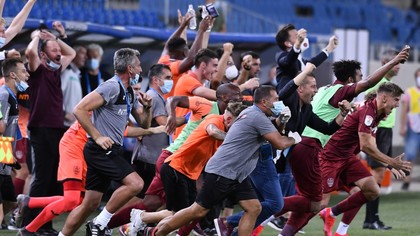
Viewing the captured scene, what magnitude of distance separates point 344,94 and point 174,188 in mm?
2186

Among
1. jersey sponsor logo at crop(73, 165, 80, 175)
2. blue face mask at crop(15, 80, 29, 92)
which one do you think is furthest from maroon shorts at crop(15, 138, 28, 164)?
jersey sponsor logo at crop(73, 165, 80, 175)

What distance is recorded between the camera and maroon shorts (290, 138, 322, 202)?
37.9ft

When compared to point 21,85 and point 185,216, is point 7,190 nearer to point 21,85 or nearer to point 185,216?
point 21,85

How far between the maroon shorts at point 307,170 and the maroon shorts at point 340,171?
55cm

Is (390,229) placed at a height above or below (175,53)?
below

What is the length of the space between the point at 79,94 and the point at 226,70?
8.01 ft

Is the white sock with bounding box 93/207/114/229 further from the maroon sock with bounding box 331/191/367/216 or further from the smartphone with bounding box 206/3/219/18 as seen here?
the smartphone with bounding box 206/3/219/18

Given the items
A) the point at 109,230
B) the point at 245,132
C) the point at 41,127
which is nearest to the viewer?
the point at 245,132

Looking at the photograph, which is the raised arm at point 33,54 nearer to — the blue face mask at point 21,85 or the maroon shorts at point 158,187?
the blue face mask at point 21,85

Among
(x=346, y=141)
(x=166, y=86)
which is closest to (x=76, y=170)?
(x=166, y=86)

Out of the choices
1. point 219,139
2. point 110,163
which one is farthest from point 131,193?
point 219,139

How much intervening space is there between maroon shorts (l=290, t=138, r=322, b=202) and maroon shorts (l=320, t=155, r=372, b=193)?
55cm

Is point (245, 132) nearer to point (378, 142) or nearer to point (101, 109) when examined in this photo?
point (101, 109)

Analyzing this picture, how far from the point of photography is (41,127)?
1250cm
